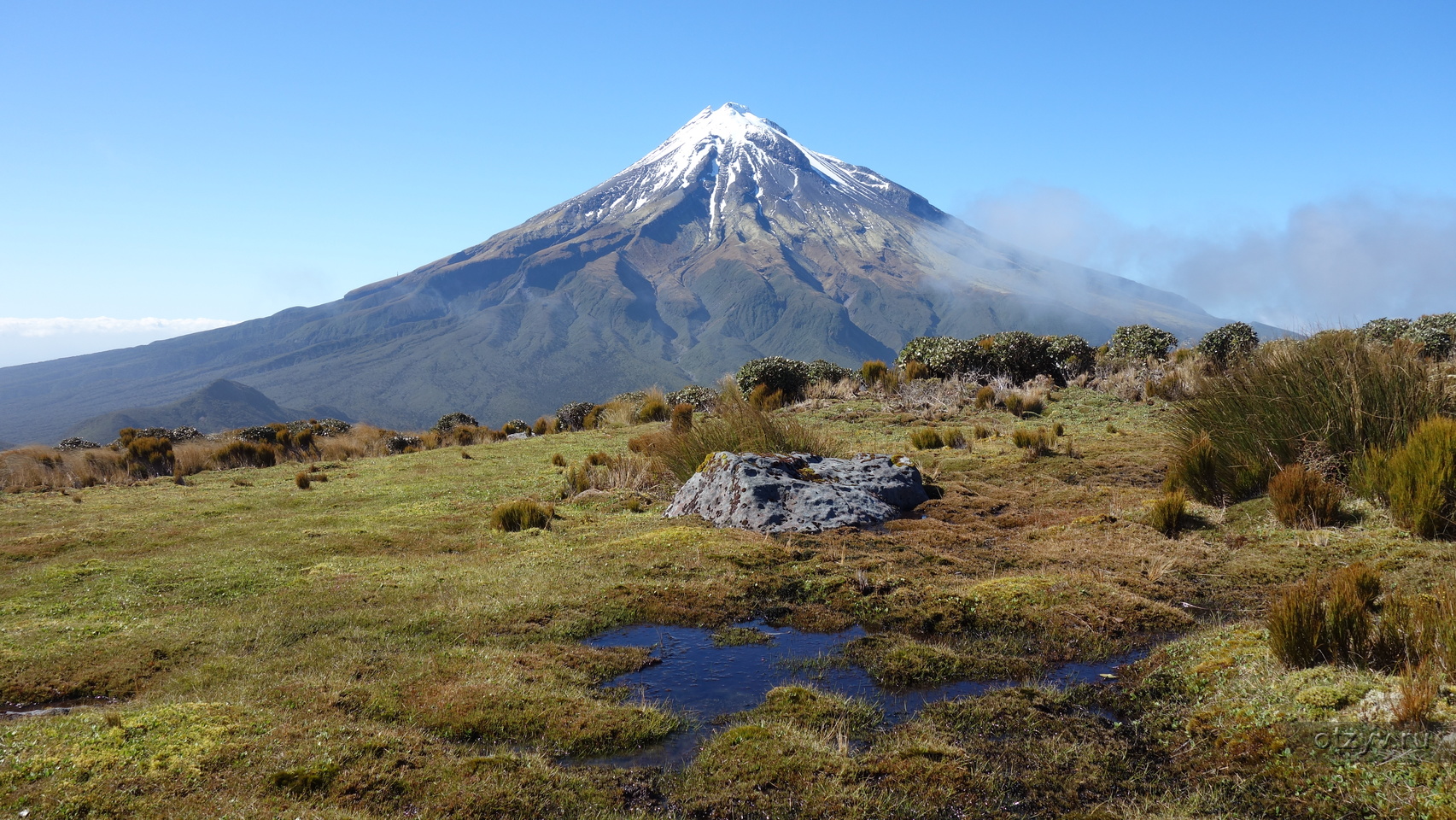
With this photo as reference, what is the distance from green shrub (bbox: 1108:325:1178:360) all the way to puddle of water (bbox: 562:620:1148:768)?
2129 centimetres

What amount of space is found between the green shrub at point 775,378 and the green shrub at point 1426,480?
16700 millimetres

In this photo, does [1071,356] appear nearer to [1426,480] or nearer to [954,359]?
[954,359]

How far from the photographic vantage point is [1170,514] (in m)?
9.07

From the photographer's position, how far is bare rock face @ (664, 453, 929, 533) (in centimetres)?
1015

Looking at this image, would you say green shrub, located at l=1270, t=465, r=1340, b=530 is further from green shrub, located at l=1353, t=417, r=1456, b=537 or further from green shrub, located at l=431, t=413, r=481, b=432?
green shrub, located at l=431, t=413, r=481, b=432

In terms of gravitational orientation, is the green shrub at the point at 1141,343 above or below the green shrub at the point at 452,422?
above

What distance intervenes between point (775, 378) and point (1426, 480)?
1784 centimetres

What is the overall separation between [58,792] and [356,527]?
765cm

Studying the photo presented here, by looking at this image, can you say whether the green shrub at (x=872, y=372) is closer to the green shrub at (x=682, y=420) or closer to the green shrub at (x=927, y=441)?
the green shrub at (x=927, y=441)

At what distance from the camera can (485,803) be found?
394cm

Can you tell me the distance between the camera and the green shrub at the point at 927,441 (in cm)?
1586

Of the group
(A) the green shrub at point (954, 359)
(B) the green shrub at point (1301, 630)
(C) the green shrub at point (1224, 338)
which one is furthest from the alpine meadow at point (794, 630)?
(C) the green shrub at point (1224, 338)

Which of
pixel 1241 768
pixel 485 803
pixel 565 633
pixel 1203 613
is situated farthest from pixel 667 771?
pixel 1203 613

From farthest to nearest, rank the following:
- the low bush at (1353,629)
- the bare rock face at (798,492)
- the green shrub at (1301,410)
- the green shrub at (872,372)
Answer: the green shrub at (872,372), the bare rock face at (798,492), the green shrub at (1301,410), the low bush at (1353,629)
